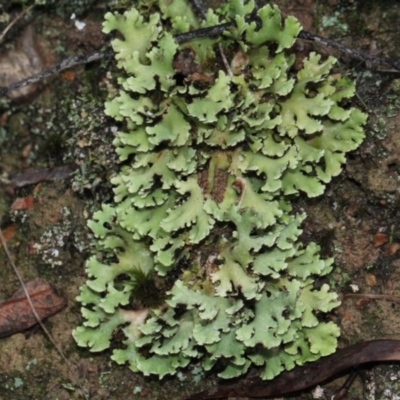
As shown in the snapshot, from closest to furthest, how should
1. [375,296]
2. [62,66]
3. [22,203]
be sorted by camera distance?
[375,296] < [62,66] < [22,203]

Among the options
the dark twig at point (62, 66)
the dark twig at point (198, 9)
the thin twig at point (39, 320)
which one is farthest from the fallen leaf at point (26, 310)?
the dark twig at point (198, 9)

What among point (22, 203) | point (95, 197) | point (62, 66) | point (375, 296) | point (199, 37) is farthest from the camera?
point (22, 203)

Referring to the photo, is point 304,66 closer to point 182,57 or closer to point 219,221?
point 182,57

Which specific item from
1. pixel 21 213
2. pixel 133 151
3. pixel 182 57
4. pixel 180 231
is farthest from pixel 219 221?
pixel 21 213

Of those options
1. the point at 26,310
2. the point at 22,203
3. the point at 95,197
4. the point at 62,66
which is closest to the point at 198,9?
the point at 62,66

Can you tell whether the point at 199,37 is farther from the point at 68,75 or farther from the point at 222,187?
the point at 68,75
